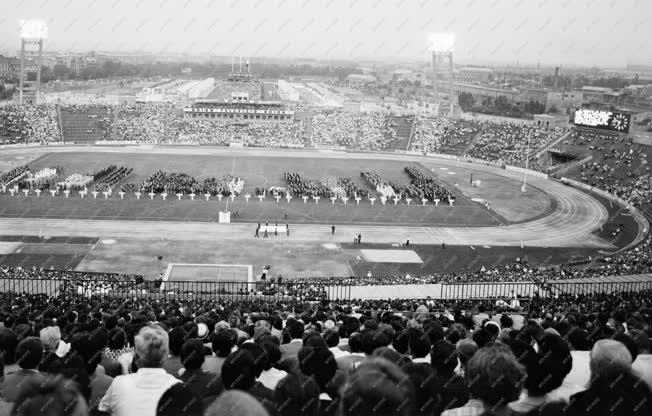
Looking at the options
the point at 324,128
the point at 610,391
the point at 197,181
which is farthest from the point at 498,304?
the point at 324,128

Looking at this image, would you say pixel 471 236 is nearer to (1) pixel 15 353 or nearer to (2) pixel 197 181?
(2) pixel 197 181

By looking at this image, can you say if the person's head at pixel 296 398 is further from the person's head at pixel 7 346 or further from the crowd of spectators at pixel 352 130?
the crowd of spectators at pixel 352 130

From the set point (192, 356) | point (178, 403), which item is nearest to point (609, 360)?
point (178, 403)

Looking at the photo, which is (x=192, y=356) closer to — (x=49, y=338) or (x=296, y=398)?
(x=296, y=398)

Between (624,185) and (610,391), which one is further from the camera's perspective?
(624,185)

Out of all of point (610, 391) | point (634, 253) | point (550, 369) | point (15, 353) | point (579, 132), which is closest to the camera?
point (610, 391)

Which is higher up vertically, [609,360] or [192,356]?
[609,360]

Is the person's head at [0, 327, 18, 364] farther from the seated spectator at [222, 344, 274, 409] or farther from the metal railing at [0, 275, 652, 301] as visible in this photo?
the metal railing at [0, 275, 652, 301]

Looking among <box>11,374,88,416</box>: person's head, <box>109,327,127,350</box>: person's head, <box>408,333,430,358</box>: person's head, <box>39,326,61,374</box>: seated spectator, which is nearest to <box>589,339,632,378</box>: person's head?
<box>408,333,430,358</box>: person's head
